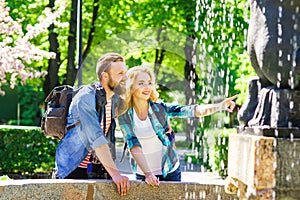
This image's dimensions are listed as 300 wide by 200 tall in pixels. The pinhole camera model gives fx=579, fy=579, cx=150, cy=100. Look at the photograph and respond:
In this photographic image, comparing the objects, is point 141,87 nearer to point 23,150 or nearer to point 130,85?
point 130,85

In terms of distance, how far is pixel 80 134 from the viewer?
4.40 meters

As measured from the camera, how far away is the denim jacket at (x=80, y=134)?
420 cm

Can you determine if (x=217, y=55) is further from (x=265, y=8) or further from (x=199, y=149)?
(x=265, y=8)

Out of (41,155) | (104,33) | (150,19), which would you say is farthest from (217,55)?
(41,155)

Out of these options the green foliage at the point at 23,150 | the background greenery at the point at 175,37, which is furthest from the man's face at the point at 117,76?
the background greenery at the point at 175,37

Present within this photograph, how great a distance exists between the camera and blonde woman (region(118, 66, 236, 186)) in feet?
14.6

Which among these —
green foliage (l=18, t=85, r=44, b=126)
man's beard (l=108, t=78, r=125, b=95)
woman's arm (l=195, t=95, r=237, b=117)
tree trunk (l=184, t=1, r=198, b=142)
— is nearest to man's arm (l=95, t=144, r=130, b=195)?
man's beard (l=108, t=78, r=125, b=95)

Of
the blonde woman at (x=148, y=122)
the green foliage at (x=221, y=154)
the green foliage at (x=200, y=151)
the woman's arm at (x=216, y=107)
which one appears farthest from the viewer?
the green foliage at (x=200, y=151)

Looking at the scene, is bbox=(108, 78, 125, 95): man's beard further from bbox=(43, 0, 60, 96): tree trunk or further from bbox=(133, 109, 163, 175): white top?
bbox=(43, 0, 60, 96): tree trunk

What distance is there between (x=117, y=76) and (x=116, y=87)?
0.09 metres

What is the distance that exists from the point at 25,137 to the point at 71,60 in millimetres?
6097

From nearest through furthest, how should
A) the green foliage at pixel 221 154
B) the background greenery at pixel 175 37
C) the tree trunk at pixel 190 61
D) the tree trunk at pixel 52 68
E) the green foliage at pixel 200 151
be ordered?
the green foliage at pixel 221 154
the green foliage at pixel 200 151
the background greenery at pixel 175 37
the tree trunk at pixel 190 61
the tree trunk at pixel 52 68

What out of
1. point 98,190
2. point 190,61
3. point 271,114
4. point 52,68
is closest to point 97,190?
point 98,190

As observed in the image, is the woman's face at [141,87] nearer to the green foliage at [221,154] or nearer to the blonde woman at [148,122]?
the blonde woman at [148,122]
